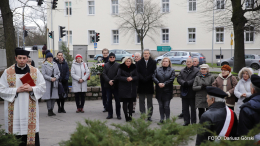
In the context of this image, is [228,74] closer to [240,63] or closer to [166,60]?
[166,60]

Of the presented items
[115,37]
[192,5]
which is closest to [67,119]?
[192,5]

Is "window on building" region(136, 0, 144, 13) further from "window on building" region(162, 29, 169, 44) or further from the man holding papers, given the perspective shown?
the man holding papers

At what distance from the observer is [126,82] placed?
8.55 metres

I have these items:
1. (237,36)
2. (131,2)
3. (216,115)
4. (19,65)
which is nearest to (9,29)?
(19,65)

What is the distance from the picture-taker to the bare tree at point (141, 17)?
38.5 meters

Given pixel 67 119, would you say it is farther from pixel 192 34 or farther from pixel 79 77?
pixel 192 34

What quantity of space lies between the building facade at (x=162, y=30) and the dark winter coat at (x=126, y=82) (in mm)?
29558

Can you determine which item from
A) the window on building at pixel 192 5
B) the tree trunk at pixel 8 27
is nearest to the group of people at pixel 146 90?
the tree trunk at pixel 8 27

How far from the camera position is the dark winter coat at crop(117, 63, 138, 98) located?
851cm

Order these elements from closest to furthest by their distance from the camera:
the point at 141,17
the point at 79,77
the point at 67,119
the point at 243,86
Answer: the point at 243,86 → the point at 67,119 → the point at 79,77 → the point at 141,17

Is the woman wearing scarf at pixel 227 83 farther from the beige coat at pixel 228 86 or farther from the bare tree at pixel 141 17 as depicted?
the bare tree at pixel 141 17

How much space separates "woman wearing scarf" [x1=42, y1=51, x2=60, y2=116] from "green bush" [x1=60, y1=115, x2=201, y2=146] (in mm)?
6139

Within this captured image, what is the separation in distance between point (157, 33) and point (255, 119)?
125ft

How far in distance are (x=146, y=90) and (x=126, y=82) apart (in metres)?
0.62
